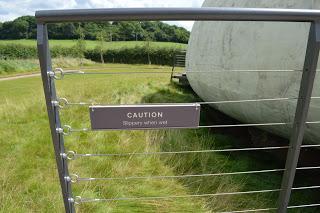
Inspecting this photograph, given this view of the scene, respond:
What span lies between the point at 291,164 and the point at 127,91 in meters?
6.20

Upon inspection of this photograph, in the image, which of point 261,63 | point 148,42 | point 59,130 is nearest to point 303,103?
point 59,130

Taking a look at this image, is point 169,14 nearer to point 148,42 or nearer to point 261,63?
point 261,63

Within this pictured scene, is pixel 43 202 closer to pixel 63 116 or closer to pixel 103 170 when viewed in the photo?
pixel 103 170

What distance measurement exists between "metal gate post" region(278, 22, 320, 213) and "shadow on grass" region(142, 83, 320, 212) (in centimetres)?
115

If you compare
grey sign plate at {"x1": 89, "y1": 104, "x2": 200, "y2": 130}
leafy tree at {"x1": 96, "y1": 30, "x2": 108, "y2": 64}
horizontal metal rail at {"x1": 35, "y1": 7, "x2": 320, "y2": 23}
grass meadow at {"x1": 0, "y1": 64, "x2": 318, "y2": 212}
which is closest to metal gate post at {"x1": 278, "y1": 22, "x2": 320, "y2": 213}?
horizontal metal rail at {"x1": 35, "y1": 7, "x2": 320, "y2": 23}

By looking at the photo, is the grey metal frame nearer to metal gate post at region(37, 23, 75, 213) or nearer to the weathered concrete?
metal gate post at region(37, 23, 75, 213)

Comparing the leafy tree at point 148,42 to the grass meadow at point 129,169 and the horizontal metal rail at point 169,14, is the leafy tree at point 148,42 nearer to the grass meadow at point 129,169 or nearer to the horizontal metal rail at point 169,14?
the grass meadow at point 129,169

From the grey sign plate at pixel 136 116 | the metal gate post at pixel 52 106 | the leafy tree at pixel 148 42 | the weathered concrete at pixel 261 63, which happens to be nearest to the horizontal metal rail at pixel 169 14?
the metal gate post at pixel 52 106

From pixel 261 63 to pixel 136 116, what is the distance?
2008 mm

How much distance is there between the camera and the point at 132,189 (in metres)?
3.39

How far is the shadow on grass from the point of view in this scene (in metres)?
3.44

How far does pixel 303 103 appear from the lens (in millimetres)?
1889

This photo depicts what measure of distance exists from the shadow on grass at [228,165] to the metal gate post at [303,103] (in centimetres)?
115

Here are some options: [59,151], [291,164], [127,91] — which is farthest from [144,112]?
[127,91]
